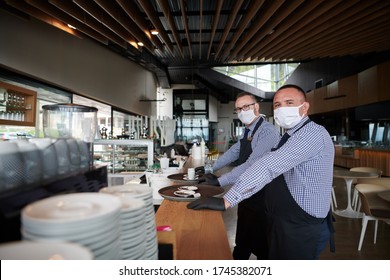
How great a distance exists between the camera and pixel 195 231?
41.3 inches

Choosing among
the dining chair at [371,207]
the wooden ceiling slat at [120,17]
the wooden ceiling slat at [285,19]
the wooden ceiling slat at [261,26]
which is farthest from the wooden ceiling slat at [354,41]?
the wooden ceiling slat at [120,17]

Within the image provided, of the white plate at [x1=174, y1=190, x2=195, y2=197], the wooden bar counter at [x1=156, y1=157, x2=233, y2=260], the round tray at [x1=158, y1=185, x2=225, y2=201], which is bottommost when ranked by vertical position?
the wooden bar counter at [x1=156, y1=157, x2=233, y2=260]

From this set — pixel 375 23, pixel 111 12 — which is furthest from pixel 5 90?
pixel 375 23

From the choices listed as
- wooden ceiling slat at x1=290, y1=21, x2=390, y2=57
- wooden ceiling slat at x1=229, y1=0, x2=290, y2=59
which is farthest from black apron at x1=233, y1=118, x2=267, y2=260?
wooden ceiling slat at x1=290, y1=21, x2=390, y2=57

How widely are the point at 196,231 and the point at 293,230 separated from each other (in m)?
0.55

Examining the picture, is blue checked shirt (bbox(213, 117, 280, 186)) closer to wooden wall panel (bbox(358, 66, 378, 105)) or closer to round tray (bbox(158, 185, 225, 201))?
round tray (bbox(158, 185, 225, 201))

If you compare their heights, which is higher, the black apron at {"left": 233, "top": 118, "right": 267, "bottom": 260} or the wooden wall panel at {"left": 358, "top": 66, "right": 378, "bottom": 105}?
the wooden wall panel at {"left": 358, "top": 66, "right": 378, "bottom": 105}

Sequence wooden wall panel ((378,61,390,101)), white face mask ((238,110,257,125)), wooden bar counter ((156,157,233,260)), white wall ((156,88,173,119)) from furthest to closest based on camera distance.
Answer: white wall ((156,88,173,119)) → wooden wall panel ((378,61,390,101)) → white face mask ((238,110,257,125)) → wooden bar counter ((156,157,233,260))

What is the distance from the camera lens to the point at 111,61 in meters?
6.79

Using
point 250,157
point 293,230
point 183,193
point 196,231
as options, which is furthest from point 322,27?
point 196,231

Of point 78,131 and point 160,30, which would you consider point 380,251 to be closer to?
point 78,131

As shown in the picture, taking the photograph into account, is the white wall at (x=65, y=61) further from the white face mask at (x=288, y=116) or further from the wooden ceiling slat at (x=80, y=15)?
the white face mask at (x=288, y=116)

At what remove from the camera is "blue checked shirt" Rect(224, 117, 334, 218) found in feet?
3.84
